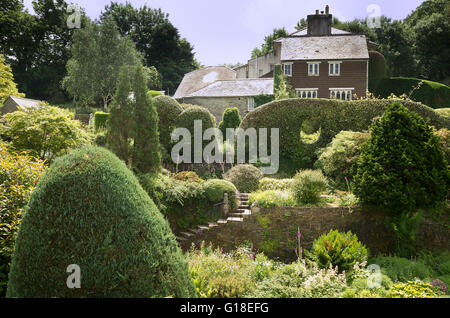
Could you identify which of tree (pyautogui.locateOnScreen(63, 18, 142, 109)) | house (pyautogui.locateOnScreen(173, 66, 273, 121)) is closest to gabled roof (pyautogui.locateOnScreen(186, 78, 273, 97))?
house (pyautogui.locateOnScreen(173, 66, 273, 121))

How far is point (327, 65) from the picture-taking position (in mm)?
28094

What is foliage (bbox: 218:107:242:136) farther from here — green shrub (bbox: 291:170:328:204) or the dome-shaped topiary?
the dome-shaped topiary

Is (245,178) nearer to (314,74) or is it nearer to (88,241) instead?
(88,241)

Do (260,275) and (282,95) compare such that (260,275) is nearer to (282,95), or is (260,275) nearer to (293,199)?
(293,199)

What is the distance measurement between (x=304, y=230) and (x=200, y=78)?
3254 cm

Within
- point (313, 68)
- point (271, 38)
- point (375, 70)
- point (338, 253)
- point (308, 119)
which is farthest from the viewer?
point (271, 38)

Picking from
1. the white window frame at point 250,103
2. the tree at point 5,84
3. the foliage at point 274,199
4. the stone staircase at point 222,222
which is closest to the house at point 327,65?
the white window frame at point 250,103

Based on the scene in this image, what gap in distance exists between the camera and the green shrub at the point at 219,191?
38.0 ft

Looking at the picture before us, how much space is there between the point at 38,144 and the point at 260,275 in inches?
334

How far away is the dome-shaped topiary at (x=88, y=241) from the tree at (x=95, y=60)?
34860 mm

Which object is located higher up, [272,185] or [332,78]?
[332,78]

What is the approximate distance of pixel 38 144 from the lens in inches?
425

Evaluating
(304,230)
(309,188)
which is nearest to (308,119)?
(309,188)

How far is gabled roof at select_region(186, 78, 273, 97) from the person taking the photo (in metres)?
29.4
